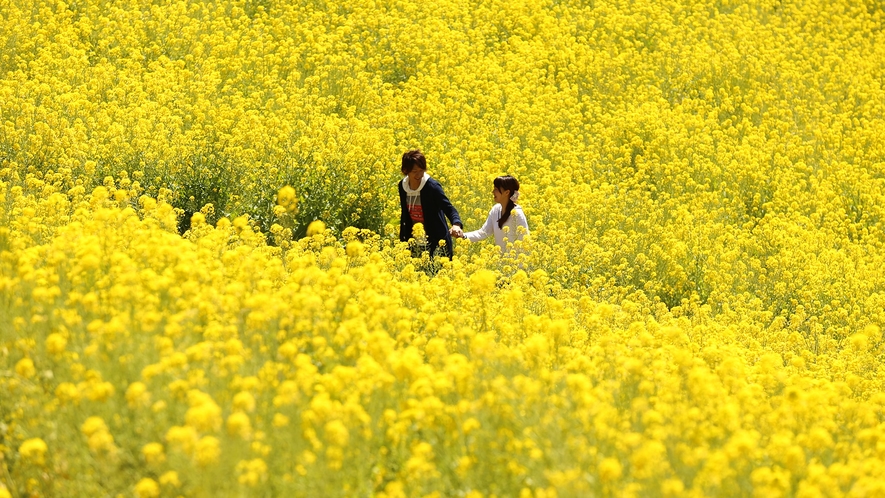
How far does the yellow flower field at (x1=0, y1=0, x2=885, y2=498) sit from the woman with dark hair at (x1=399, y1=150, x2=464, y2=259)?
1.19ft

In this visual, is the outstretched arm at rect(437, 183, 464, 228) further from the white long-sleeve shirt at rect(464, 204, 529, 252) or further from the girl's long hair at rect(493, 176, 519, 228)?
the girl's long hair at rect(493, 176, 519, 228)

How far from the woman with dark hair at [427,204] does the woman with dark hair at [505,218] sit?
13.2 inches

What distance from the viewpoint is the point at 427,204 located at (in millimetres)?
9680

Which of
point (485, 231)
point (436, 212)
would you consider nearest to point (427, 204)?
point (436, 212)

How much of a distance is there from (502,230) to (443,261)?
1199mm

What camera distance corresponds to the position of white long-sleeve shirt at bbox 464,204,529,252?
9945 millimetres

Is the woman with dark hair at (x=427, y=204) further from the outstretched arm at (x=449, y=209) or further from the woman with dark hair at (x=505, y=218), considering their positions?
the woman with dark hair at (x=505, y=218)

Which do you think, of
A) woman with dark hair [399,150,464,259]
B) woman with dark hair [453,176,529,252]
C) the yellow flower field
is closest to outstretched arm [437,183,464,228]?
woman with dark hair [399,150,464,259]

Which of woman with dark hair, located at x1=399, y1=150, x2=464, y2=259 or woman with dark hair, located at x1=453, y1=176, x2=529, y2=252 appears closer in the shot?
woman with dark hair, located at x1=399, y1=150, x2=464, y2=259

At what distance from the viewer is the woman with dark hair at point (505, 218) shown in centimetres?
986

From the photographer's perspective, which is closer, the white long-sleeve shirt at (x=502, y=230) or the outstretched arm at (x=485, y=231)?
the white long-sleeve shirt at (x=502, y=230)

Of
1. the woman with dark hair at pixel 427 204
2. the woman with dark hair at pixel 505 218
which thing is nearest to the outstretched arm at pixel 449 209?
the woman with dark hair at pixel 427 204

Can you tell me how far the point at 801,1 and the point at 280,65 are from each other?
46.6ft

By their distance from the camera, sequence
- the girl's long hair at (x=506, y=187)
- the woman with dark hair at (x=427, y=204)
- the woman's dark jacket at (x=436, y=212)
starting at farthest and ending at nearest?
the girl's long hair at (x=506, y=187) < the woman's dark jacket at (x=436, y=212) < the woman with dark hair at (x=427, y=204)
